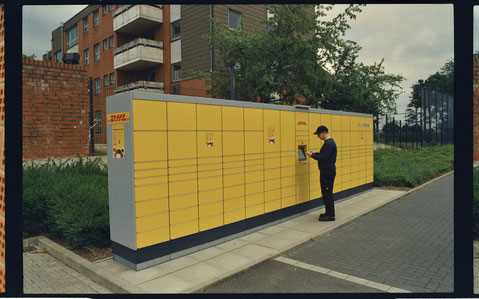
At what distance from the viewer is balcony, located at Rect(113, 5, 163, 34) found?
78.6ft

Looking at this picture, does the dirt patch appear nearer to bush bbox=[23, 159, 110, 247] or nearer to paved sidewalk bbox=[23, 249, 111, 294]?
bush bbox=[23, 159, 110, 247]

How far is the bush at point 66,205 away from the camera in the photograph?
18.7 feet

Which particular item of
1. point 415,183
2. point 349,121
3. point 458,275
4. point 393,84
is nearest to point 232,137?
point 458,275

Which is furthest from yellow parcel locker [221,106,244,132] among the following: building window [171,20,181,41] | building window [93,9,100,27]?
building window [93,9,100,27]

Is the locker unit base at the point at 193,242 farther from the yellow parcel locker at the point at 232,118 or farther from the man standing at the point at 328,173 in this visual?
the yellow parcel locker at the point at 232,118

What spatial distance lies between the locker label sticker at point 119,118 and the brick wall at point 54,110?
5.13 meters

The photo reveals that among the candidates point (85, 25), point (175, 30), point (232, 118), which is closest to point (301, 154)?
point (232, 118)

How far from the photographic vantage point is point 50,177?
24.6ft

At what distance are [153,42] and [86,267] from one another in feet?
70.9

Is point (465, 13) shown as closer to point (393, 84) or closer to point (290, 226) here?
point (290, 226)

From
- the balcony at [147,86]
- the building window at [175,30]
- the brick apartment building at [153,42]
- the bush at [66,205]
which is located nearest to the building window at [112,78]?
the brick apartment building at [153,42]

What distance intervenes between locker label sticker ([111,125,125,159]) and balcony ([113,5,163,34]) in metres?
21.1

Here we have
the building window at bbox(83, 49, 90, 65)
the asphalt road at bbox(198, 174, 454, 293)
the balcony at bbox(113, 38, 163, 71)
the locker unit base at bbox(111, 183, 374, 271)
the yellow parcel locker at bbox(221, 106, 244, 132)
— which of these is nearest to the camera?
the asphalt road at bbox(198, 174, 454, 293)

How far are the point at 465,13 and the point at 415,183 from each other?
1118 centimetres
